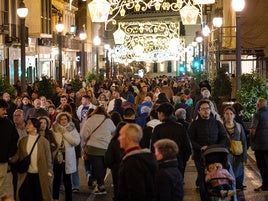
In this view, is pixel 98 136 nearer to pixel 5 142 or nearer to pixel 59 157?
pixel 59 157

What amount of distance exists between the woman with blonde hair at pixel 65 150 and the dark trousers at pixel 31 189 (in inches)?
76.8

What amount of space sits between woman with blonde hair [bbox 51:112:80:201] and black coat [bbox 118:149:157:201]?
551 centimetres

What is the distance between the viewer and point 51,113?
60.8 feet

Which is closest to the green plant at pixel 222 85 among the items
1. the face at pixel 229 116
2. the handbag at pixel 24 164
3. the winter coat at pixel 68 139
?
the face at pixel 229 116

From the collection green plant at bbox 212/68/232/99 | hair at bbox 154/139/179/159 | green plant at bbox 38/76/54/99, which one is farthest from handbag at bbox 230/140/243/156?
green plant at bbox 212/68/232/99

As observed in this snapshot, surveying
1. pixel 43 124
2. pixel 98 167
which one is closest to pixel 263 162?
pixel 98 167

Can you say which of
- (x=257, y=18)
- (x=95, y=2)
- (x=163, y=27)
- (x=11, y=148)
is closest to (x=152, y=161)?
(x=11, y=148)

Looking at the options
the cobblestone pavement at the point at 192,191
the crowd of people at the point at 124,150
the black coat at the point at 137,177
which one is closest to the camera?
the black coat at the point at 137,177

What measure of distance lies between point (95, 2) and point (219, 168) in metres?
21.4

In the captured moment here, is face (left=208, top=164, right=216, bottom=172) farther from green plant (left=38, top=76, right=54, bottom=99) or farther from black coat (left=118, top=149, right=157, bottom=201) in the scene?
green plant (left=38, top=76, right=54, bottom=99)

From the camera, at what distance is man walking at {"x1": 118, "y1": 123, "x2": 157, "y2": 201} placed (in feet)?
29.2

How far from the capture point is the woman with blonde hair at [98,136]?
15555 mm

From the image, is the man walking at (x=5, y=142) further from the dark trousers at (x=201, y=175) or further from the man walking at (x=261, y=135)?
the man walking at (x=261, y=135)

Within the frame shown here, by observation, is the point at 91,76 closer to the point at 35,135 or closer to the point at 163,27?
the point at 163,27
